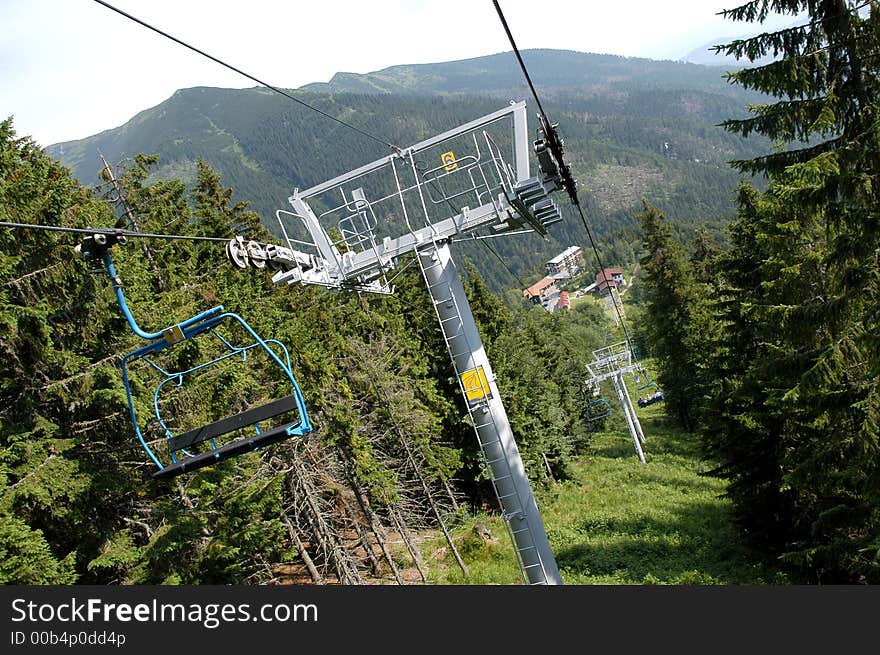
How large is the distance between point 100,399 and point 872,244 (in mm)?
12648

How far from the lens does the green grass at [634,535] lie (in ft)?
69.8

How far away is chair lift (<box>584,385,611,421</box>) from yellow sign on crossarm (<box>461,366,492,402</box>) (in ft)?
145

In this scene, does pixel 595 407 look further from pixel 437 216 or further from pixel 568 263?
pixel 568 263

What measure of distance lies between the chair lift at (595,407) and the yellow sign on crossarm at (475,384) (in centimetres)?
4431

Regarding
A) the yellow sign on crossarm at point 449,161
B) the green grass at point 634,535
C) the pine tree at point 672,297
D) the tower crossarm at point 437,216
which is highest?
the yellow sign on crossarm at point 449,161

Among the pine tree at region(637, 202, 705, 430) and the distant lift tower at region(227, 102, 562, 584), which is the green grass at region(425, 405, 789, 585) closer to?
the pine tree at region(637, 202, 705, 430)

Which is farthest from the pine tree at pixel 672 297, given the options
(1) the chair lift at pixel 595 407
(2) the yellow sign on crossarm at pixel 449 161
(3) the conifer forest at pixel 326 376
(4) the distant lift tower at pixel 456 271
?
(2) the yellow sign on crossarm at pixel 449 161

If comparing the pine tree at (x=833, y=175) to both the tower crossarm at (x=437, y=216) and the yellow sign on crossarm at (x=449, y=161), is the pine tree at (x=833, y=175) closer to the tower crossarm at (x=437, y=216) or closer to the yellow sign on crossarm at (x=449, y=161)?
the tower crossarm at (x=437, y=216)

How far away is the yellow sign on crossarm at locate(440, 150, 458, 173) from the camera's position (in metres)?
11.4

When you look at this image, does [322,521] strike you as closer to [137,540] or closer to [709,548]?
[137,540]

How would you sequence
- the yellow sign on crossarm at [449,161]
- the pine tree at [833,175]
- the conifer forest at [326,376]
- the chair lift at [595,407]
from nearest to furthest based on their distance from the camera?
the pine tree at [833,175], the conifer forest at [326,376], the yellow sign on crossarm at [449,161], the chair lift at [595,407]

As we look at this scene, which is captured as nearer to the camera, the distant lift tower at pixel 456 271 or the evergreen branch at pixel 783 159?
the evergreen branch at pixel 783 159

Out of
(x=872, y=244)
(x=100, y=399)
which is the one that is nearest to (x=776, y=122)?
(x=872, y=244)

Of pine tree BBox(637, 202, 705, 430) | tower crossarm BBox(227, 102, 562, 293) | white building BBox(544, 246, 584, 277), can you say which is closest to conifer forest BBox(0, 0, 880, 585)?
tower crossarm BBox(227, 102, 562, 293)
